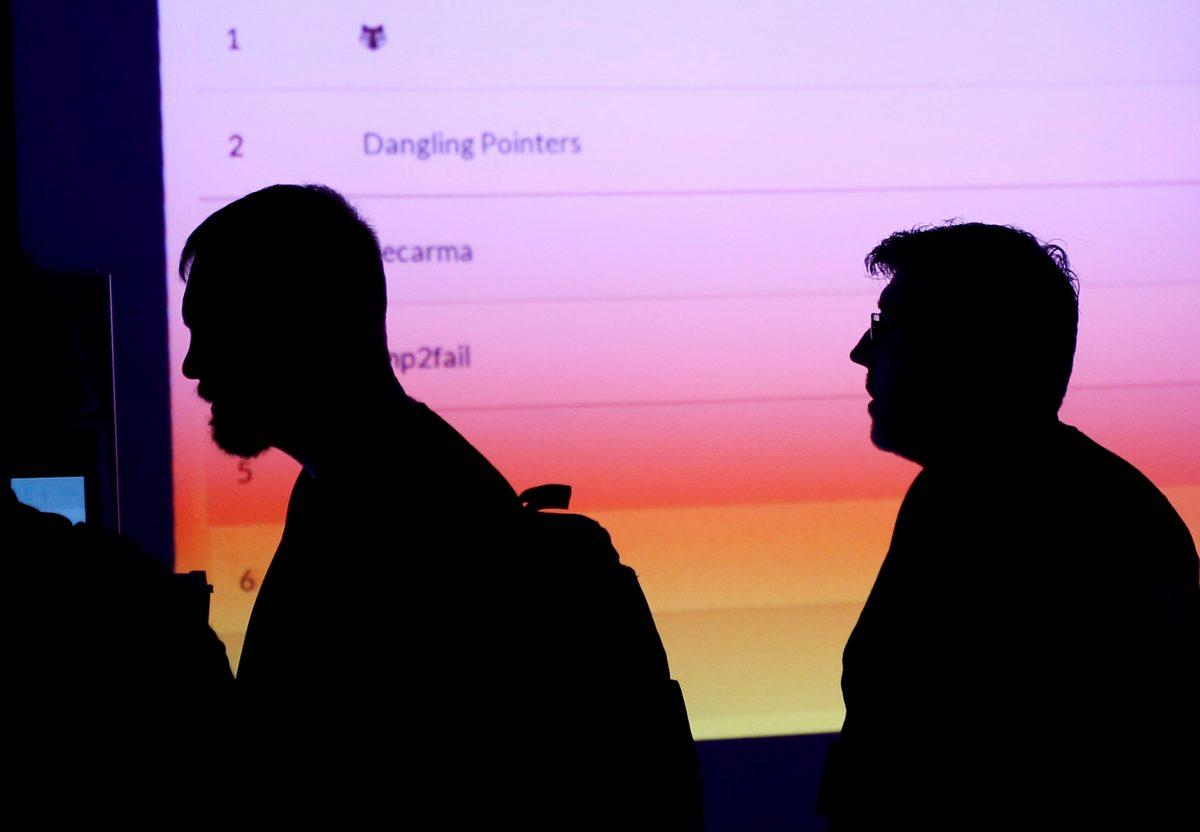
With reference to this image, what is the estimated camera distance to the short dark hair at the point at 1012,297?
1.29 metres

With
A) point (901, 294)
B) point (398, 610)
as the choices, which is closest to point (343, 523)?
point (398, 610)

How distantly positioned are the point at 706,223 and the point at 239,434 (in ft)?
4.76

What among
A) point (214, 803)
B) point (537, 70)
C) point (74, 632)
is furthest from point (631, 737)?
point (537, 70)

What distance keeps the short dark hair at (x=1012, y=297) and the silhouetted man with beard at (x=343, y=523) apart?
0.65 meters

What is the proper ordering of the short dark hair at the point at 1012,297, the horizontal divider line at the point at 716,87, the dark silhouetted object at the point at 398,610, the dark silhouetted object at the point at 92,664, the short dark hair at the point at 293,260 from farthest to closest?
the horizontal divider line at the point at 716,87 < the short dark hair at the point at 1012,297 < the short dark hair at the point at 293,260 < the dark silhouetted object at the point at 398,610 < the dark silhouetted object at the point at 92,664

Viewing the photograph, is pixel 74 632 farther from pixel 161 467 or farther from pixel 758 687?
pixel 758 687

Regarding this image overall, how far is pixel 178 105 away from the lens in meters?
2.21

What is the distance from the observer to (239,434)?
1105 millimetres

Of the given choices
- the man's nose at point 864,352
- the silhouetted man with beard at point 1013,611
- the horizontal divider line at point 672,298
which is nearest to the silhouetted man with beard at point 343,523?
the silhouetted man with beard at point 1013,611

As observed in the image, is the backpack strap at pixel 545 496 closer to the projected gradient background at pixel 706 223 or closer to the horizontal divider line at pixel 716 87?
the projected gradient background at pixel 706 223

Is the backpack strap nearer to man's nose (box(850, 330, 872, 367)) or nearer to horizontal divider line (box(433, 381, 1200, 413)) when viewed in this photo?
man's nose (box(850, 330, 872, 367))

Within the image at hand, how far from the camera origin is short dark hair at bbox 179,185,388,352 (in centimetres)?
105

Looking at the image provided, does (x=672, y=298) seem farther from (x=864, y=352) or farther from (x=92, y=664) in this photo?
(x=92, y=664)

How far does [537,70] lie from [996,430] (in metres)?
1.39
